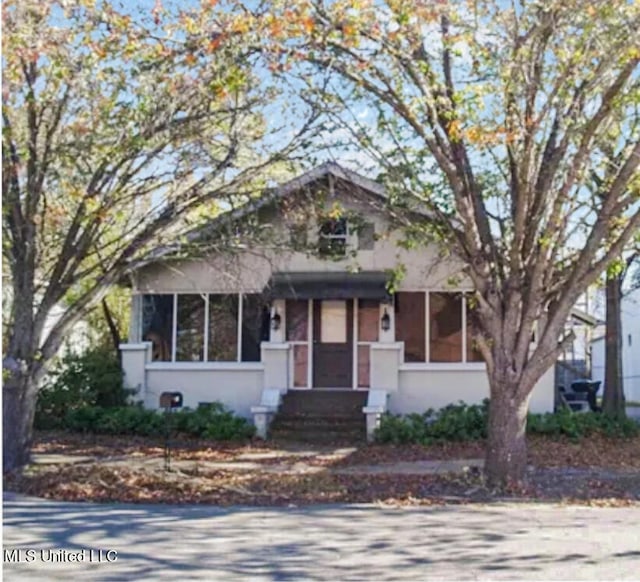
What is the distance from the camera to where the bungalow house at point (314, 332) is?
18.4 metres

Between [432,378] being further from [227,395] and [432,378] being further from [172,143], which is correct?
[172,143]

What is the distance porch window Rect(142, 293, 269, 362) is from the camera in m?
19.4

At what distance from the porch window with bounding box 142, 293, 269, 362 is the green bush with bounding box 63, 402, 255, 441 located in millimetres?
1617

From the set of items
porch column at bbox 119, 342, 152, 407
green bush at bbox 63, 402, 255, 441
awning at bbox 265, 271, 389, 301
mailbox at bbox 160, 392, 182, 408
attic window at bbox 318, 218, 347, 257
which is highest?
attic window at bbox 318, 218, 347, 257

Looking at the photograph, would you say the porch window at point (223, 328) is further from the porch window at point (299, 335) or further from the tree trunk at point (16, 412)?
the tree trunk at point (16, 412)

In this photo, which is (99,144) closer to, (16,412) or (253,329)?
(16,412)

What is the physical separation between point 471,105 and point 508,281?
265 cm

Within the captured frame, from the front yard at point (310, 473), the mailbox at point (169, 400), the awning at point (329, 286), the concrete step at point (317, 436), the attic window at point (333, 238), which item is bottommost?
the front yard at point (310, 473)

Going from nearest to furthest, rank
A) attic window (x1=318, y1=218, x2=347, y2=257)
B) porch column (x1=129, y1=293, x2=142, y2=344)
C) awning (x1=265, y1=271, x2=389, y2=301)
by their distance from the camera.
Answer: attic window (x1=318, y1=218, x2=347, y2=257) < awning (x1=265, y1=271, x2=389, y2=301) < porch column (x1=129, y1=293, x2=142, y2=344)

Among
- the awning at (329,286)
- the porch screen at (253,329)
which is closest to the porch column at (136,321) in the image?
the porch screen at (253,329)

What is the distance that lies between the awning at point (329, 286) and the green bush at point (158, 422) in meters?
2.96

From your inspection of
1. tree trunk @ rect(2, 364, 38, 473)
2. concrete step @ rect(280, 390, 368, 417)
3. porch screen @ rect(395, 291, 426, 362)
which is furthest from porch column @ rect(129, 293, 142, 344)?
tree trunk @ rect(2, 364, 38, 473)

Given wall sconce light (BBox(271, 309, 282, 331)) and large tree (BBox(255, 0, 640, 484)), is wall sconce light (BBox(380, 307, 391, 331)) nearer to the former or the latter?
wall sconce light (BBox(271, 309, 282, 331))

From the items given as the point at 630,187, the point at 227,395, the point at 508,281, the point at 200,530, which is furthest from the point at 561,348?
the point at 227,395
